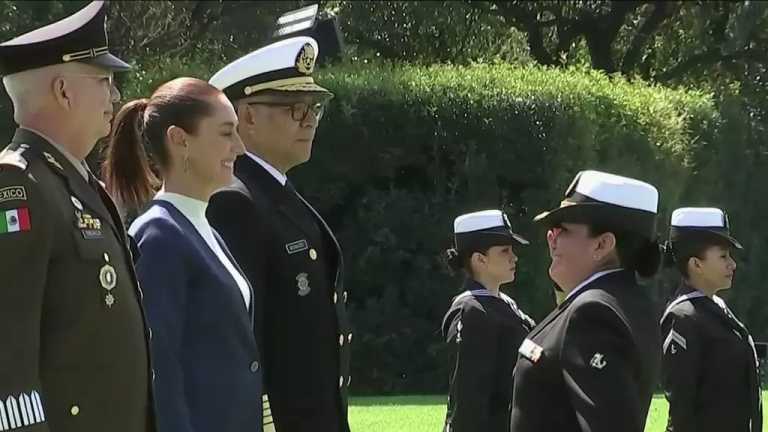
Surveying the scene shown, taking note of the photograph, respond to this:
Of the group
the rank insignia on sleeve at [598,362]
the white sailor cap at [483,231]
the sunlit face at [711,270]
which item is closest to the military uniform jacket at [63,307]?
the rank insignia on sleeve at [598,362]

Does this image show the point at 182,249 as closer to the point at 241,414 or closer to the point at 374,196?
the point at 241,414

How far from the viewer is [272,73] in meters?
4.38

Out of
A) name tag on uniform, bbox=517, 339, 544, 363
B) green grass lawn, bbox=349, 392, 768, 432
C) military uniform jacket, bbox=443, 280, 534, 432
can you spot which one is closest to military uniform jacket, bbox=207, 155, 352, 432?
name tag on uniform, bbox=517, 339, 544, 363

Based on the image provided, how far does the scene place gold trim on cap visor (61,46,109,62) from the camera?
3.43 metres

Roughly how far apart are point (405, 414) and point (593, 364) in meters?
7.92

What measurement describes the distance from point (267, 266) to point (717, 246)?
3.40 metres

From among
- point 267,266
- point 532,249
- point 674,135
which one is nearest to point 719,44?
point 674,135

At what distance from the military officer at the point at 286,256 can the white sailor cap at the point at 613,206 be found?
0.76 m

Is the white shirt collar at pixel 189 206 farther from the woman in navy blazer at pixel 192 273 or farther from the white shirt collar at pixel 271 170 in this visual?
the white shirt collar at pixel 271 170

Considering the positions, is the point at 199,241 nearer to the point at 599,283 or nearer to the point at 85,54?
the point at 85,54

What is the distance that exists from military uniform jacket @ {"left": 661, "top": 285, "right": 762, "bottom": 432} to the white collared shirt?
3044 millimetres

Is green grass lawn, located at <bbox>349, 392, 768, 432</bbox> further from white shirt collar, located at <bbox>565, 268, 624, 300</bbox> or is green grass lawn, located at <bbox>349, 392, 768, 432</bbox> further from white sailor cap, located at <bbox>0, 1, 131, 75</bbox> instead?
white sailor cap, located at <bbox>0, 1, 131, 75</bbox>

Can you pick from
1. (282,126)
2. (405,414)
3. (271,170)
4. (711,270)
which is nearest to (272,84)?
(282,126)

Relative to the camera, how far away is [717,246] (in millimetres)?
6902
